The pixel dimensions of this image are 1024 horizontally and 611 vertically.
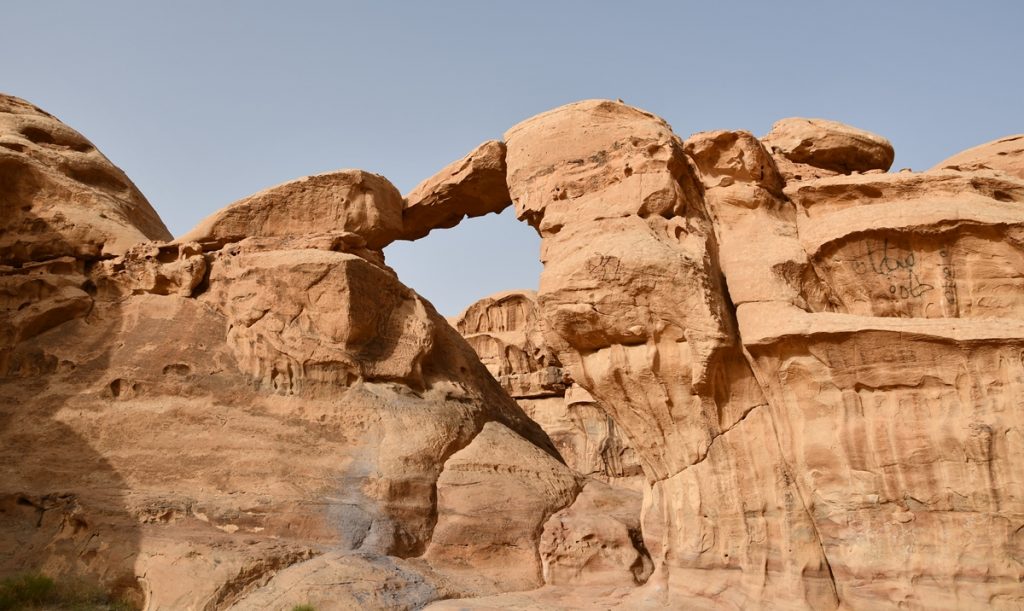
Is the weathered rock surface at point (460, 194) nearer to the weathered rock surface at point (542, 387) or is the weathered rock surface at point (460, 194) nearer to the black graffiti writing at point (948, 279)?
the black graffiti writing at point (948, 279)

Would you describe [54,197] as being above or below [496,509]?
above

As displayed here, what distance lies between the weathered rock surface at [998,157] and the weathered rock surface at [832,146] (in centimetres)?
78

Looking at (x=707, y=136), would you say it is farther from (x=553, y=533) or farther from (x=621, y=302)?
(x=553, y=533)

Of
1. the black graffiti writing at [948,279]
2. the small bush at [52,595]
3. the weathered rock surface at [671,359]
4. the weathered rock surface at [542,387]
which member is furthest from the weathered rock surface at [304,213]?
the weathered rock surface at [542,387]

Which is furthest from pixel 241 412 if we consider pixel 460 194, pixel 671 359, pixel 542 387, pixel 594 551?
pixel 542 387

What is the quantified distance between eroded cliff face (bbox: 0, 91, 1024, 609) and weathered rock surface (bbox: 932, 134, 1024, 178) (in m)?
0.04

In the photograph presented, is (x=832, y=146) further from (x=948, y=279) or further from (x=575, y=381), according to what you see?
(x=575, y=381)

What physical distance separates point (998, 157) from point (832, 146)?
1.77 meters

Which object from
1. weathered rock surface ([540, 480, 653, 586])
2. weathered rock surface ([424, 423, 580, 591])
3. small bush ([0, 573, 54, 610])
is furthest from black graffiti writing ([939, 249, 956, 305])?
small bush ([0, 573, 54, 610])

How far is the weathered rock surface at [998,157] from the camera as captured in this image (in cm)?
944

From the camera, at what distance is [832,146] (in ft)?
33.9

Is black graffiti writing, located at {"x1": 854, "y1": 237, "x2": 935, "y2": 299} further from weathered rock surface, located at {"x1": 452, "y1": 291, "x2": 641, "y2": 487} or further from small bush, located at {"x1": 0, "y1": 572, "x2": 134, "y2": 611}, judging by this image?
weathered rock surface, located at {"x1": 452, "y1": 291, "x2": 641, "y2": 487}

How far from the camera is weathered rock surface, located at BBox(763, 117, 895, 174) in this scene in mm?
10297

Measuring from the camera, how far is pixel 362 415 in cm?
995
